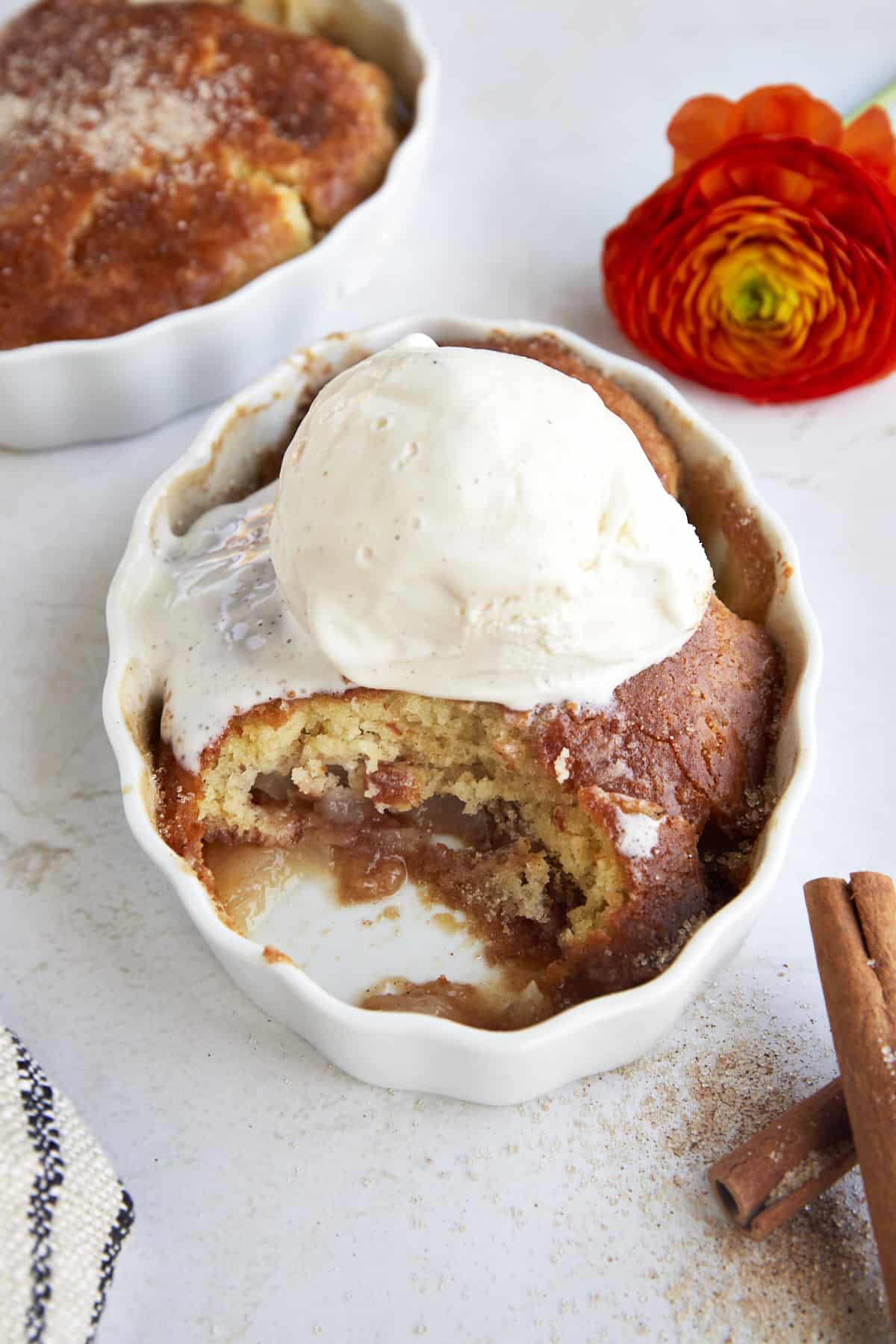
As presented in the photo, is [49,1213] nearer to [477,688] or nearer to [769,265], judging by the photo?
[477,688]

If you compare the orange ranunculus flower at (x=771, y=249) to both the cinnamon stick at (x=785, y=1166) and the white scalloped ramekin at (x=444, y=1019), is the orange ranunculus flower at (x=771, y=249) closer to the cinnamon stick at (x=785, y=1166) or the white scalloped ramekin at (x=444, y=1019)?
the white scalloped ramekin at (x=444, y=1019)

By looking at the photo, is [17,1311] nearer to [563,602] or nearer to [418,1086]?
[418,1086]

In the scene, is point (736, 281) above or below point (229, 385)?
above

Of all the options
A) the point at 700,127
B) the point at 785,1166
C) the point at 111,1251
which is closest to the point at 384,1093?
the point at 111,1251

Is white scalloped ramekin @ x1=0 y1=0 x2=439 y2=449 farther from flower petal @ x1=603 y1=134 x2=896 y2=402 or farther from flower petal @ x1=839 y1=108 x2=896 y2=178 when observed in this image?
flower petal @ x1=839 y1=108 x2=896 y2=178

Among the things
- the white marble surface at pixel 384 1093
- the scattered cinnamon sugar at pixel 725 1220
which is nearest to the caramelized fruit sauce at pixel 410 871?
the white marble surface at pixel 384 1093

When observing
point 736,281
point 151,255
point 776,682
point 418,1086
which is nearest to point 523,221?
point 736,281
